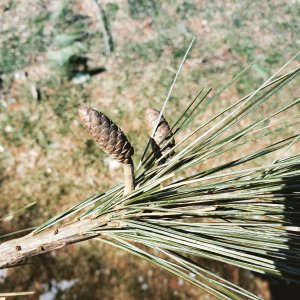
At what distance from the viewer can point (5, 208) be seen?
2.49m

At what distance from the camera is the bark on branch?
0.82 meters

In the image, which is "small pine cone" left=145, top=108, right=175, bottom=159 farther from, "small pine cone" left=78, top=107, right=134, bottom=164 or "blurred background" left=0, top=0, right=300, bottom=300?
"blurred background" left=0, top=0, right=300, bottom=300

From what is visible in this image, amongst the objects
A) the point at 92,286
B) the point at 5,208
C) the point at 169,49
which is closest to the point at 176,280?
the point at 92,286

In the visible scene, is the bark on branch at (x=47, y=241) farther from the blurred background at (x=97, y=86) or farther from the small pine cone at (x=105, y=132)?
the blurred background at (x=97, y=86)

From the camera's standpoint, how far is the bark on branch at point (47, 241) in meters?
0.82

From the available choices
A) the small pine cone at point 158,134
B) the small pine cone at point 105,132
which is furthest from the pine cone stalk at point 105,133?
the small pine cone at point 158,134

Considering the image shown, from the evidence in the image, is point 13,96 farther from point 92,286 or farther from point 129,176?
point 129,176

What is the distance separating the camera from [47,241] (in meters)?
0.82

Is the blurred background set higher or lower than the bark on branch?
higher

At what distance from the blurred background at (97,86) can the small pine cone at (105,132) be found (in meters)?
1.45

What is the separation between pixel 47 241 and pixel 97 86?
2552 mm

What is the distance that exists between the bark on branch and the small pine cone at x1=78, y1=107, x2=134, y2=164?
161 mm

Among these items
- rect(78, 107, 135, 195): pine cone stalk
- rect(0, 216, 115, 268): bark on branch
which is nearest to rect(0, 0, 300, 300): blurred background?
rect(0, 216, 115, 268): bark on branch

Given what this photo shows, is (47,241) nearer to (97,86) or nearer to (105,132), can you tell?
(105,132)
